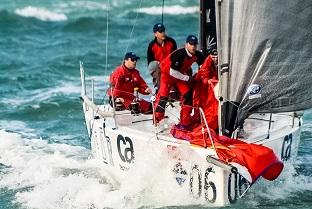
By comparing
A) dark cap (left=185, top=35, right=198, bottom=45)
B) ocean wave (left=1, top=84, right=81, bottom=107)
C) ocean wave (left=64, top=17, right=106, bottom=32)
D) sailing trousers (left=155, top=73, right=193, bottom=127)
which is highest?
dark cap (left=185, top=35, right=198, bottom=45)

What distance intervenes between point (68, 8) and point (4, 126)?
18.5 meters

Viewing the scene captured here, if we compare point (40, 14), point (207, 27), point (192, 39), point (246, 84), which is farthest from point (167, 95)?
point (40, 14)

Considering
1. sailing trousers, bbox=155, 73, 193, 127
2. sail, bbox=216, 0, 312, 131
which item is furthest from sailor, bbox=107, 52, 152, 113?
sail, bbox=216, 0, 312, 131

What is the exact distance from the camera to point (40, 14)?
2905cm

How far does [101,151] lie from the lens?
10211 millimetres

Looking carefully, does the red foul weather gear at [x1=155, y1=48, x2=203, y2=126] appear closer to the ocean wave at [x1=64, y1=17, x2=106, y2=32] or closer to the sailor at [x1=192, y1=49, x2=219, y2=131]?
the sailor at [x1=192, y1=49, x2=219, y2=131]

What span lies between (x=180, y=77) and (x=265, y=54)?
1328 millimetres

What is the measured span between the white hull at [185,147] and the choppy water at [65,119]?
0.24 m

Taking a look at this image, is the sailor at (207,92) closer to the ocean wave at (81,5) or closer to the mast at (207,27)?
the mast at (207,27)

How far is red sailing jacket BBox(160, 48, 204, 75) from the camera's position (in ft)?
30.2

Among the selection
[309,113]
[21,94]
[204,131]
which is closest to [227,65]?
[204,131]

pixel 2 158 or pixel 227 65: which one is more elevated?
pixel 227 65

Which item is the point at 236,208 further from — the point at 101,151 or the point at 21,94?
the point at 21,94

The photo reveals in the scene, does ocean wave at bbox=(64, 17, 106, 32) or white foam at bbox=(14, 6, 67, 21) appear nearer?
ocean wave at bbox=(64, 17, 106, 32)
